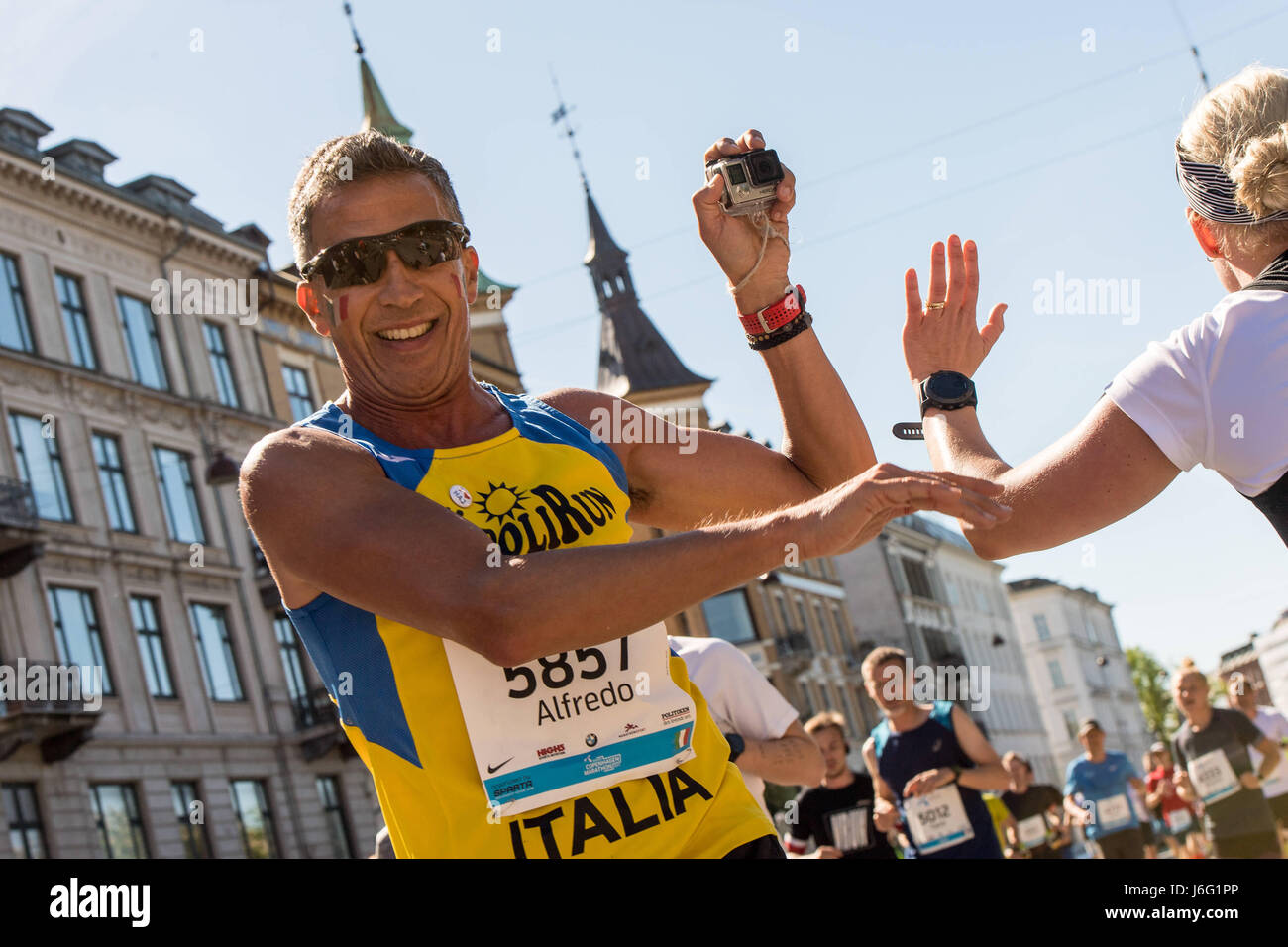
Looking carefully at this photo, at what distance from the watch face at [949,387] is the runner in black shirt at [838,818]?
19.9 feet

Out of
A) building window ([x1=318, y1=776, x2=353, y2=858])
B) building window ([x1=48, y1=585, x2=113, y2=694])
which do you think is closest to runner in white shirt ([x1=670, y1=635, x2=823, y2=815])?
building window ([x1=48, y1=585, x2=113, y2=694])

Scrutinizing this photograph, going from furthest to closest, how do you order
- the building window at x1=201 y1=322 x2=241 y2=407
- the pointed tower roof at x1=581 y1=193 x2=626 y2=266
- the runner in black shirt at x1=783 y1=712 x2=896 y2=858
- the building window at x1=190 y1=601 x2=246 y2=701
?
1. the pointed tower roof at x1=581 y1=193 x2=626 y2=266
2. the building window at x1=201 y1=322 x2=241 y2=407
3. the building window at x1=190 y1=601 x2=246 y2=701
4. the runner in black shirt at x1=783 y1=712 x2=896 y2=858

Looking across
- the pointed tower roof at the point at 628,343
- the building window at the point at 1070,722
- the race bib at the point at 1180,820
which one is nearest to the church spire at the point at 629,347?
the pointed tower roof at the point at 628,343

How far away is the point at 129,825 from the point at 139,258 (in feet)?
37.0

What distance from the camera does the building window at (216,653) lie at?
31391 mm

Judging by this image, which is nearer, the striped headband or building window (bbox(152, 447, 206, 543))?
the striped headband

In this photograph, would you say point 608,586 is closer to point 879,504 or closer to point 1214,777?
point 879,504

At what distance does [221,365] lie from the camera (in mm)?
34969

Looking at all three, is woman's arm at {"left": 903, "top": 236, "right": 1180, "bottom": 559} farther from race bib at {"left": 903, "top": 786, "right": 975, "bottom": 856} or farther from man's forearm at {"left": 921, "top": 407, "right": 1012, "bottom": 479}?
race bib at {"left": 903, "top": 786, "right": 975, "bottom": 856}

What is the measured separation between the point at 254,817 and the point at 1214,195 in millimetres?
30097
